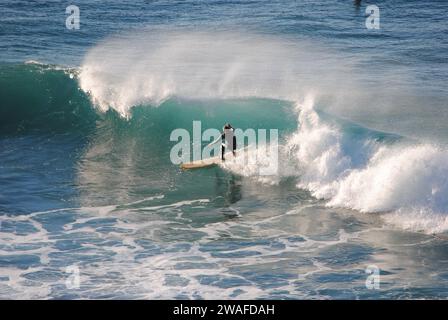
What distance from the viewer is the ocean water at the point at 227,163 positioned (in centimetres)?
1736

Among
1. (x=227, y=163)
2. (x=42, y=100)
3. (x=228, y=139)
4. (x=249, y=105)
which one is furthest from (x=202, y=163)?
(x=42, y=100)

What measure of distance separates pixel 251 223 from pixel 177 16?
79.0ft

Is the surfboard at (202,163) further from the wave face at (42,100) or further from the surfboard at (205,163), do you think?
the wave face at (42,100)

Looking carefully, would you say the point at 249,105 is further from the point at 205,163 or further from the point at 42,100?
the point at 42,100

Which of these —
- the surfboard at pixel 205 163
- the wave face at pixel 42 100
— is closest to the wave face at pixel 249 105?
the wave face at pixel 42 100

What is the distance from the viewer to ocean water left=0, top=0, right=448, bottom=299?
57.0 feet

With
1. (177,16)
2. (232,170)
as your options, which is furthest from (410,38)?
(232,170)

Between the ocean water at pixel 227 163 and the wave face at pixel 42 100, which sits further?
the wave face at pixel 42 100

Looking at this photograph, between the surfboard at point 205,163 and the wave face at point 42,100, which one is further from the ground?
the wave face at point 42,100

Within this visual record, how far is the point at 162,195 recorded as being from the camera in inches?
885

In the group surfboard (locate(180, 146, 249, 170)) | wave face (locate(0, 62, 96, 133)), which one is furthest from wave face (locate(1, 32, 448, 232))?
surfboard (locate(180, 146, 249, 170))

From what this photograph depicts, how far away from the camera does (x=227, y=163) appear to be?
2455cm
